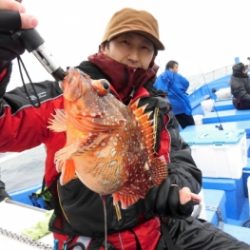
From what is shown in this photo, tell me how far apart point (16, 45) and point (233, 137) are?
3.27m

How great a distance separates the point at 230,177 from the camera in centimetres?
372

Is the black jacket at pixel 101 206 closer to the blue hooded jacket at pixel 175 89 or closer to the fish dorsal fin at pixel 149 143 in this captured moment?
the fish dorsal fin at pixel 149 143

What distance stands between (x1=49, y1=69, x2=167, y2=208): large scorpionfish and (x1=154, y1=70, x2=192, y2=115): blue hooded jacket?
567cm

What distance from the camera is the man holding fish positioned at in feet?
3.05

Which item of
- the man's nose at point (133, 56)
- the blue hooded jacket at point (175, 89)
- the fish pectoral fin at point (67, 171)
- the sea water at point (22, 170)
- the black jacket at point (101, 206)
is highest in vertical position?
the man's nose at point (133, 56)

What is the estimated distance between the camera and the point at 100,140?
94 centimetres

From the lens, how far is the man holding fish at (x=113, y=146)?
931 mm

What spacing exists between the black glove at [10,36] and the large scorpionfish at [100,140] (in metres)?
0.20

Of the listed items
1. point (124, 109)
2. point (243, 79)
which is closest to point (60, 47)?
point (124, 109)

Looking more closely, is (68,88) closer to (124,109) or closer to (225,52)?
(124,109)

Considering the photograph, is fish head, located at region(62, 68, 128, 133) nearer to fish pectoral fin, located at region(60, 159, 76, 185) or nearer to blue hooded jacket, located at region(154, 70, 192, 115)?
fish pectoral fin, located at region(60, 159, 76, 185)

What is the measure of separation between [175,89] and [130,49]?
513cm

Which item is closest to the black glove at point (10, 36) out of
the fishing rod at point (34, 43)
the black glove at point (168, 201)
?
the fishing rod at point (34, 43)

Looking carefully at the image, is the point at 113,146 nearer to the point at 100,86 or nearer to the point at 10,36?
the point at 100,86
